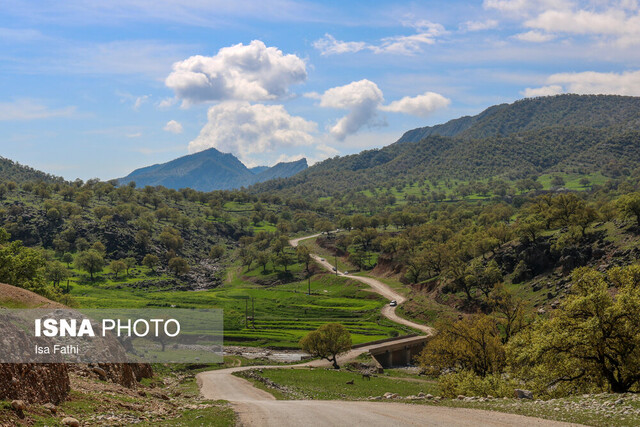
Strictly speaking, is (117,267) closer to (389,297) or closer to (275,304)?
(275,304)

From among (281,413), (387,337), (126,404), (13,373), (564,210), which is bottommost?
(387,337)

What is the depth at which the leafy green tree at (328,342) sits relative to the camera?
80.0 metres

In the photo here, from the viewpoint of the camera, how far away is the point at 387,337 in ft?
338

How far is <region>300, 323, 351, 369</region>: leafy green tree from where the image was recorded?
80000mm

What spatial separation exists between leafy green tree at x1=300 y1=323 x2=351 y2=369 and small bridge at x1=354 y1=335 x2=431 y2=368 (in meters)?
10.0

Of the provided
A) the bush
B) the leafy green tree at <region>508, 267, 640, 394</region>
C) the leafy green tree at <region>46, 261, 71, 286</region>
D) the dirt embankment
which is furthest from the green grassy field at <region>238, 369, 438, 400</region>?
the leafy green tree at <region>46, 261, 71, 286</region>

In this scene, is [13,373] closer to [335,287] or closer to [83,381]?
[83,381]

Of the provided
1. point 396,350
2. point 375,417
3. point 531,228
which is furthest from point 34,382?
point 531,228

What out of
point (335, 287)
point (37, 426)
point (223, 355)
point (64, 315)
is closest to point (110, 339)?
point (64, 315)

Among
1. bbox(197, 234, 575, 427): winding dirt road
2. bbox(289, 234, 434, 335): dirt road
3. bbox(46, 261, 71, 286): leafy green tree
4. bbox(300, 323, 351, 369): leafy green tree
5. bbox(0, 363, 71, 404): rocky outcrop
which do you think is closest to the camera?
bbox(0, 363, 71, 404): rocky outcrop

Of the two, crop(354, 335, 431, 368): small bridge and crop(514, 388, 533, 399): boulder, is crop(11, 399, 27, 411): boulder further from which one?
crop(354, 335, 431, 368): small bridge

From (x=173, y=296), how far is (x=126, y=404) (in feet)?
462

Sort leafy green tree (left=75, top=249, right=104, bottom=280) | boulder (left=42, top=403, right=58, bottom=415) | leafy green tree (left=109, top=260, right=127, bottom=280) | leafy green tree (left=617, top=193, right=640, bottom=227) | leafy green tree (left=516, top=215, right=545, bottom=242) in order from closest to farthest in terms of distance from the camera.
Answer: boulder (left=42, top=403, right=58, bottom=415) → leafy green tree (left=617, top=193, right=640, bottom=227) → leafy green tree (left=516, top=215, right=545, bottom=242) → leafy green tree (left=75, top=249, right=104, bottom=280) → leafy green tree (left=109, top=260, right=127, bottom=280)

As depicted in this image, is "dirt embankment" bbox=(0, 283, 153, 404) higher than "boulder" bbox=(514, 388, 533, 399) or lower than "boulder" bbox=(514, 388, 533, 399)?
higher
